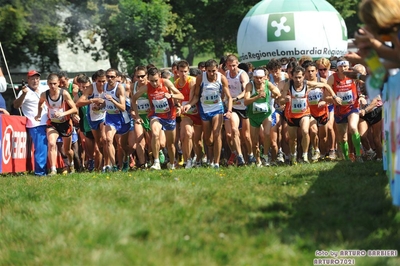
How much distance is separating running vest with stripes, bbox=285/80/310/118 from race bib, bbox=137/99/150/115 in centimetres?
293

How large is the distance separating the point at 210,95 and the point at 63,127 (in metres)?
3.30

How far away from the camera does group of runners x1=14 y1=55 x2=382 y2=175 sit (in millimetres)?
14969

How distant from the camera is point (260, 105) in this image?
49.7 ft

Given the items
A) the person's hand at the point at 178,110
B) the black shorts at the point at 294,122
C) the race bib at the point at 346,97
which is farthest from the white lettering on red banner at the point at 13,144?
the race bib at the point at 346,97

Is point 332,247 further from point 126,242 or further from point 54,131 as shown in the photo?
point 54,131

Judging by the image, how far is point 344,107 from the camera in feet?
49.3

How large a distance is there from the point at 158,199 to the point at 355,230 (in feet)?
7.84

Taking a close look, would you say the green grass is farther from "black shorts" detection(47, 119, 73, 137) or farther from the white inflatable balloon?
the white inflatable balloon

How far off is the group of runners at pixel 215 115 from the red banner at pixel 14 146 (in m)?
0.43

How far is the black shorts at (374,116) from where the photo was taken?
1520 cm

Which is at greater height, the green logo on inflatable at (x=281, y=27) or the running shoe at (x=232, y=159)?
the green logo on inflatable at (x=281, y=27)

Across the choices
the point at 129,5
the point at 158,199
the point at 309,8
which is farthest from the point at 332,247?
the point at 129,5

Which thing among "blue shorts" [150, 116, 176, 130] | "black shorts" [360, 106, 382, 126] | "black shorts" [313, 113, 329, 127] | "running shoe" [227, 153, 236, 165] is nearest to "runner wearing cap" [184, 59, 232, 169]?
"blue shorts" [150, 116, 176, 130]

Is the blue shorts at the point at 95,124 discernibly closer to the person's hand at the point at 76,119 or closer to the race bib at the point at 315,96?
the person's hand at the point at 76,119
